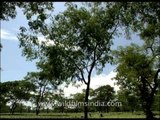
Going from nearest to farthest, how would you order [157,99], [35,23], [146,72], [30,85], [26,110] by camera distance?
[35,23] < [146,72] < [30,85] < [157,99] < [26,110]

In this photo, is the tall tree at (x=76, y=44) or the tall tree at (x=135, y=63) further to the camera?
the tall tree at (x=135, y=63)

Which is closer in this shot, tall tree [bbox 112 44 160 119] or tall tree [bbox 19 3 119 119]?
tall tree [bbox 19 3 119 119]

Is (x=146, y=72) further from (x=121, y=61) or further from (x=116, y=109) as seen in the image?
(x=116, y=109)

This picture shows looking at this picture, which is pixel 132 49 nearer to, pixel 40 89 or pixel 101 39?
pixel 101 39

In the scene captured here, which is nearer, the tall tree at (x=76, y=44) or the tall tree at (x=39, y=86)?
the tall tree at (x=76, y=44)

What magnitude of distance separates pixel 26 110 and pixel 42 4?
133767mm

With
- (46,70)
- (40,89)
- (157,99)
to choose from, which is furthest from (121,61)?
(157,99)

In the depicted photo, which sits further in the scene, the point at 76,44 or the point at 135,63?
the point at 135,63

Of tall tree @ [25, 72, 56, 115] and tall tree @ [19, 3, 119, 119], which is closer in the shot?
tall tree @ [19, 3, 119, 119]

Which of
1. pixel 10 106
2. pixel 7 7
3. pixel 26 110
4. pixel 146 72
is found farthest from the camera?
pixel 26 110

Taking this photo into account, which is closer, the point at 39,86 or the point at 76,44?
the point at 76,44

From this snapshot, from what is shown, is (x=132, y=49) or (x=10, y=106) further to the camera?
(x=10, y=106)

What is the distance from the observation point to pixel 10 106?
120m

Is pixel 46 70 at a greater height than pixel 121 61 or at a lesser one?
lesser
